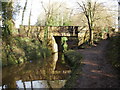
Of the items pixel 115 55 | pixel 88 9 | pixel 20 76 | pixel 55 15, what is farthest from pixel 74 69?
pixel 55 15

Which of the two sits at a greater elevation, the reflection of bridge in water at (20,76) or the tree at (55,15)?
the tree at (55,15)

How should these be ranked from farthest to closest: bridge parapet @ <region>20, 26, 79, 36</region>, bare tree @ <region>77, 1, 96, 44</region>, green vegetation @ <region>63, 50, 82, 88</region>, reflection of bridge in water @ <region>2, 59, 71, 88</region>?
bridge parapet @ <region>20, 26, 79, 36</region> < bare tree @ <region>77, 1, 96, 44</region> < reflection of bridge in water @ <region>2, 59, 71, 88</region> < green vegetation @ <region>63, 50, 82, 88</region>

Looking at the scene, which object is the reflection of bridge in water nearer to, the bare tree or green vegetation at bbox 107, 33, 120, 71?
green vegetation at bbox 107, 33, 120, 71

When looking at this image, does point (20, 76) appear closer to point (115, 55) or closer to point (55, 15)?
point (115, 55)

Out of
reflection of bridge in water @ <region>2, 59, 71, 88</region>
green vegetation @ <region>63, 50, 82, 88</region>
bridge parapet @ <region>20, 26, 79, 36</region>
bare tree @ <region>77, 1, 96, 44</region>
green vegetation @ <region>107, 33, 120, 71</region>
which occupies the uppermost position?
bare tree @ <region>77, 1, 96, 44</region>

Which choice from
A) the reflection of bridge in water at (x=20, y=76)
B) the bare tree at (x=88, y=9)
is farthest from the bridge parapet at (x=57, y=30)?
the reflection of bridge in water at (x=20, y=76)

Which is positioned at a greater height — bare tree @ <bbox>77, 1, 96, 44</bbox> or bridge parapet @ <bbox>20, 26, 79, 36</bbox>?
bare tree @ <bbox>77, 1, 96, 44</bbox>

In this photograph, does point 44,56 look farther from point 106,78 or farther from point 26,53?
point 106,78

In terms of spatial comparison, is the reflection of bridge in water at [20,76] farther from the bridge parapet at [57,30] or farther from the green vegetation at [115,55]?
the bridge parapet at [57,30]

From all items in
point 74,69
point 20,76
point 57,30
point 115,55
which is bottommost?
point 20,76

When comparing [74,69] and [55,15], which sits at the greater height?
[55,15]

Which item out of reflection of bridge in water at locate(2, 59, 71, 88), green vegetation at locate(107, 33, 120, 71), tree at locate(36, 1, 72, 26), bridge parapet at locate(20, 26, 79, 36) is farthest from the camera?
tree at locate(36, 1, 72, 26)

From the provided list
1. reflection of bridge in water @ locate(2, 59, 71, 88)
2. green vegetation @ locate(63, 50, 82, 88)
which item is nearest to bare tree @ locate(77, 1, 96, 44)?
green vegetation @ locate(63, 50, 82, 88)

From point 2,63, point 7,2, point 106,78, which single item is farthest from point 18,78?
point 7,2
